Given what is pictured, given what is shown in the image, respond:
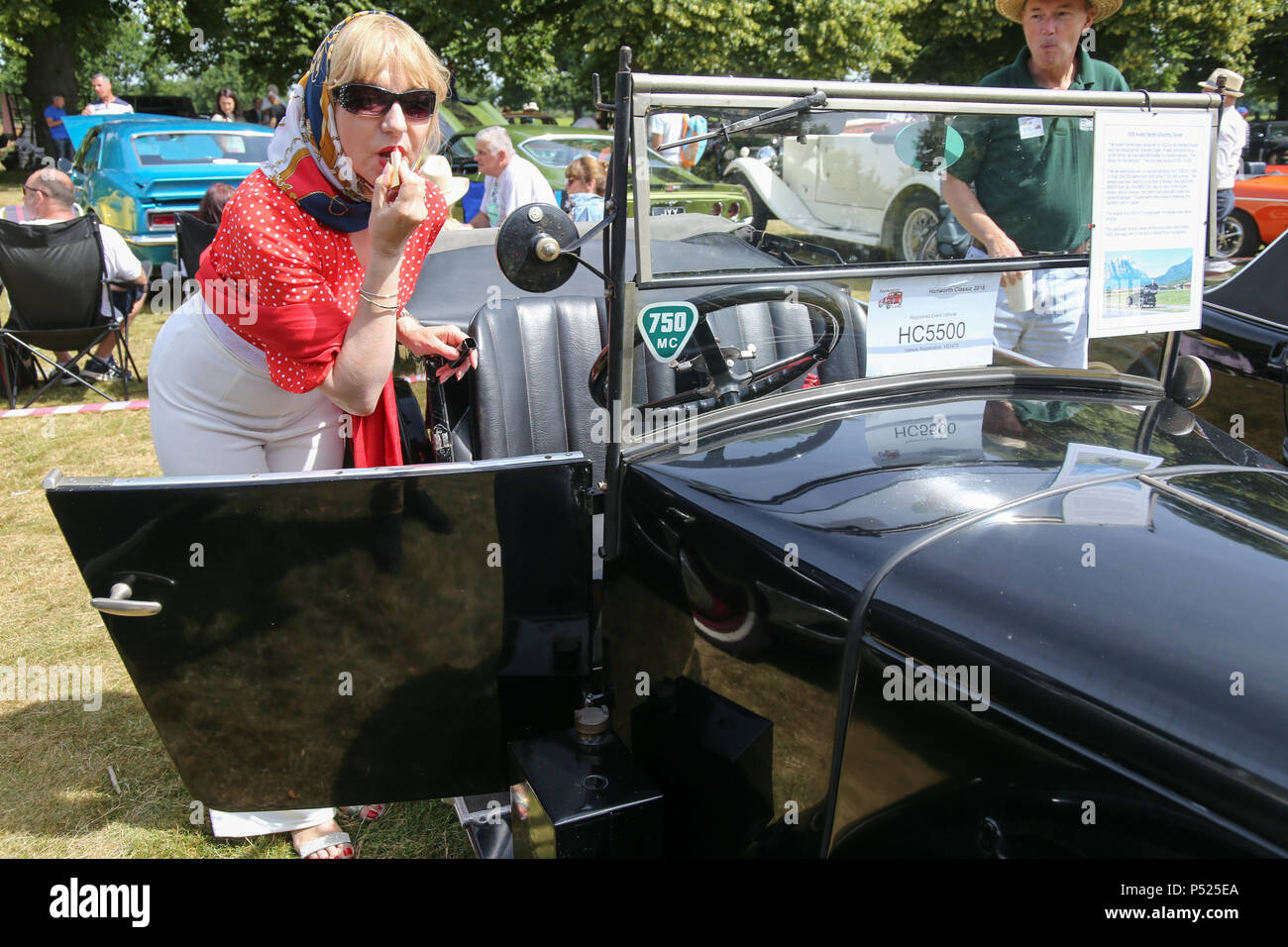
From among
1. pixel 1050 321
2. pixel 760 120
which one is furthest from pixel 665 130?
pixel 1050 321

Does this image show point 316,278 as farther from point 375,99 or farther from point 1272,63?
point 1272,63

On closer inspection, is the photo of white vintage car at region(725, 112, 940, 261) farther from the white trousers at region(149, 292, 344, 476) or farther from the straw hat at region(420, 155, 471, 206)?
the white trousers at region(149, 292, 344, 476)

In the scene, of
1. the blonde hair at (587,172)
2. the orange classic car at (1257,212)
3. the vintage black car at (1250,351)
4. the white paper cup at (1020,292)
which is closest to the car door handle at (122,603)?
the white paper cup at (1020,292)

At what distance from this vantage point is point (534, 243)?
67.1 inches

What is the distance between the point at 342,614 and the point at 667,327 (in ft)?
2.82

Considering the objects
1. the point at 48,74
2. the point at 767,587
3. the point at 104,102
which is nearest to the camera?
the point at 767,587

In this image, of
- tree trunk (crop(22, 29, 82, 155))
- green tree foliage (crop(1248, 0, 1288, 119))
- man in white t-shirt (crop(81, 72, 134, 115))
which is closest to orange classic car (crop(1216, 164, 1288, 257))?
green tree foliage (crop(1248, 0, 1288, 119))

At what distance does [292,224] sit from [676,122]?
2.65 ft

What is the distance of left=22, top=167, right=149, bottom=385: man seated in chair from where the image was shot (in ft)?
22.1

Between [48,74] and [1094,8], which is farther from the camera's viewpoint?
[48,74]

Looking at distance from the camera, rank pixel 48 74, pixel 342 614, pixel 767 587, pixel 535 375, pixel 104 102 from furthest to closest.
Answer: pixel 48 74, pixel 104 102, pixel 535 375, pixel 342 614, pixel 767 587

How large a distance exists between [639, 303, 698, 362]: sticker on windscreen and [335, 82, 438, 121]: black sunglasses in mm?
610

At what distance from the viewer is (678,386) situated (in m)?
2.04

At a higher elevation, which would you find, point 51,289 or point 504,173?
point 504,173
